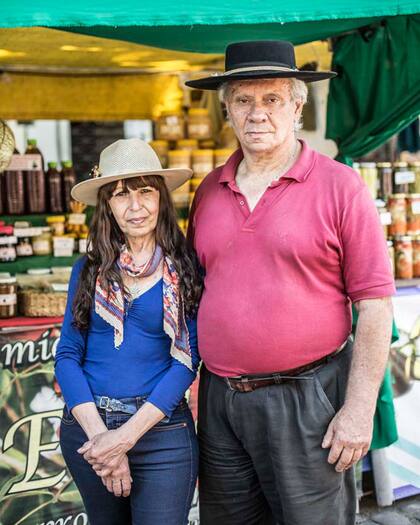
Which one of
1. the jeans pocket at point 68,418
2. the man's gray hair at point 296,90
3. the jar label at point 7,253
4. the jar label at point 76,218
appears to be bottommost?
the jeans pocket at point 68,418

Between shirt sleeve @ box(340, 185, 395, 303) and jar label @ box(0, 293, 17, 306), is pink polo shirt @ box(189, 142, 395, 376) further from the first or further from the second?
jar label @ box(0, 293, 17, 306)

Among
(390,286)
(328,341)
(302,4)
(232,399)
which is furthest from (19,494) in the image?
(302,4)

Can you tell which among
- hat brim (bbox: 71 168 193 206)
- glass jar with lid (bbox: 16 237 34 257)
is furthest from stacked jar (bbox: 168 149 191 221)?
hat brim (bbox: 71 168 193 206)

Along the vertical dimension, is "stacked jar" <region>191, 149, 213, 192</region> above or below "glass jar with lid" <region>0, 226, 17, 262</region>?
above

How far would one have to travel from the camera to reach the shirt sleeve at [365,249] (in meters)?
2.12

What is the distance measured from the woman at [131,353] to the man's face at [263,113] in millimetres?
291

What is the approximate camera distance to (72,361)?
2330 mm

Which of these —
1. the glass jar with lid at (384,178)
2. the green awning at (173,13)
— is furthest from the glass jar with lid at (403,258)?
the green awning at (173,13)

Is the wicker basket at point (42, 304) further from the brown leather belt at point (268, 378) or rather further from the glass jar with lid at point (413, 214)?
the glass jar with lid at point (413, 214)

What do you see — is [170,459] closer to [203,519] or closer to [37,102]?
[203,519]

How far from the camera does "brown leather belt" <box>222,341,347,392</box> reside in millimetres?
2223

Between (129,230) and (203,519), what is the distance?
1.03 metres

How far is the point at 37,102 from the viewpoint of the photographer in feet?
18.0

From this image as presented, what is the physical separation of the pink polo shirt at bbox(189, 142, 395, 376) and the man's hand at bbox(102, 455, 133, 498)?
16.0 inches
